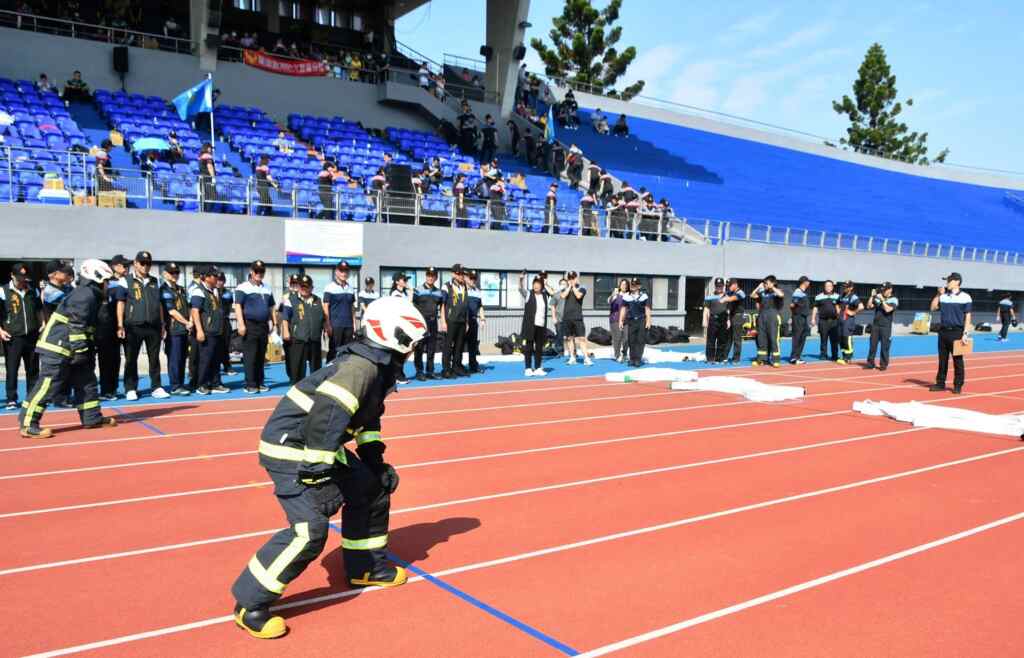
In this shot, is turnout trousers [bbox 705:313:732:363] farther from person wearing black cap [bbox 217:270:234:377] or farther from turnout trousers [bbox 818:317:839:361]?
person wearing black cap [bbox 217:270:234:377]

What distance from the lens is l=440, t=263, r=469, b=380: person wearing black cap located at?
1531cm

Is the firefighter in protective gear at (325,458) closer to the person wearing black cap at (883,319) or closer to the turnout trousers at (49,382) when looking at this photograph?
the turnout trousers at (49,382)

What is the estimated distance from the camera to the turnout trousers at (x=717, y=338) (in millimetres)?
18984

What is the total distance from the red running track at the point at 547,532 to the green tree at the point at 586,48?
57.5 m

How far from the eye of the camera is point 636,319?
1819cm

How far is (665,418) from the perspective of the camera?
37.0 ft

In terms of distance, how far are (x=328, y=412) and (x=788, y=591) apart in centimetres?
300

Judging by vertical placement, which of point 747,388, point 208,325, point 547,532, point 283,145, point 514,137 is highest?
point 514,137

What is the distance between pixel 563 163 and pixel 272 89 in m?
11.2

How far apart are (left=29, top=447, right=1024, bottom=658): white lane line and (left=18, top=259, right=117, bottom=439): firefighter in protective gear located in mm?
6188

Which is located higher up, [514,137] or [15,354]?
[514,137]

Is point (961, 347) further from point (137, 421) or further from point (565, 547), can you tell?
point (137, 421)

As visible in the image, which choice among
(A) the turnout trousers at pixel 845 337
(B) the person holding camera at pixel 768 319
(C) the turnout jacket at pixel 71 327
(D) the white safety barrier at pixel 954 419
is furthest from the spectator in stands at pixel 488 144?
(C) the turnout jacket at pixel 71 327

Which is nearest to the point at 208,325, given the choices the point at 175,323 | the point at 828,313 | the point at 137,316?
the point at 175,323
